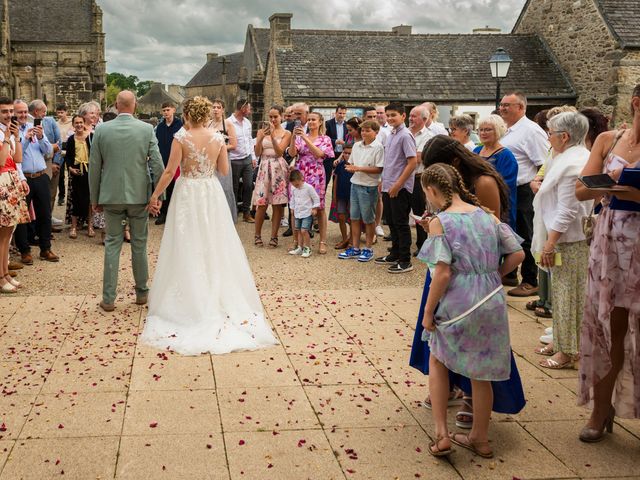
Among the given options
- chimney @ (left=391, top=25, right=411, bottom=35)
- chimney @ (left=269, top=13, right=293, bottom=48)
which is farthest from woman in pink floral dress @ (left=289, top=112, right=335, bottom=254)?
chimney @ (left=391, top=25, right=411, bottom=35)

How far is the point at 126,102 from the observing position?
6.93 meters

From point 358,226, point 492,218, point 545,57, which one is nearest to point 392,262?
point 358,226

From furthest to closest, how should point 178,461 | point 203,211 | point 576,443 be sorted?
point 203,211 → point 576,443 → point 178,461

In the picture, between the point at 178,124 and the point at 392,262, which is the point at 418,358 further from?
the point at 178,124

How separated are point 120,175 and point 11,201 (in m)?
1.63

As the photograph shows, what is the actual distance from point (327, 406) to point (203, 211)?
2640 mm

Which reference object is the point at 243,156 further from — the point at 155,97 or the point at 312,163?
the point at 155,97

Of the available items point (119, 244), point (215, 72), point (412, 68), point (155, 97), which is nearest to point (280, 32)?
point (412, 68)

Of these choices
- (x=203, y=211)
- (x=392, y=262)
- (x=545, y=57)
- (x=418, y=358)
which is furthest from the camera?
(x=545, y=57)

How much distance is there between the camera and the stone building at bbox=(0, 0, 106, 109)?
205 ft

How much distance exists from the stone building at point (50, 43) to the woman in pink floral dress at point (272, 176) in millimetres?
55025

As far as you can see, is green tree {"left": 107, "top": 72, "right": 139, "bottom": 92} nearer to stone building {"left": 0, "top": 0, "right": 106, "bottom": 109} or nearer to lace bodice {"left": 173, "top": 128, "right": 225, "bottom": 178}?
stone building {"left": 0, "top": 0, "right": 106, "bottom": 109}

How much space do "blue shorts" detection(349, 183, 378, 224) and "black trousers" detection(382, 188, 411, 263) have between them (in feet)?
1.73

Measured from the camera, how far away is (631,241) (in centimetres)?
407
